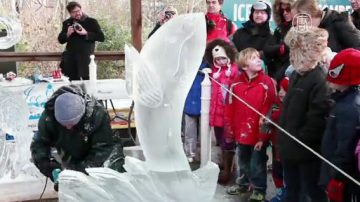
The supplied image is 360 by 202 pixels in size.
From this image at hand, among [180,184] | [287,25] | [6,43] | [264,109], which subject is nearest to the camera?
[180,184]

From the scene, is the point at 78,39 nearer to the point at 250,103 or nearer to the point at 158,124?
the point at 250,103

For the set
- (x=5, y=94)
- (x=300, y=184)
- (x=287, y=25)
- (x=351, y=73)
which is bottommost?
(x=300, y=184)

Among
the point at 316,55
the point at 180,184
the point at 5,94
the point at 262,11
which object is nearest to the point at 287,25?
the point at 262,11

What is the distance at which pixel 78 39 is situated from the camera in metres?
5.63

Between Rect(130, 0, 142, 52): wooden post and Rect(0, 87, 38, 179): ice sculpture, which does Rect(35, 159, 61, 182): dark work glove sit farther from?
Rect(130, 0, 142, 52): wooden post

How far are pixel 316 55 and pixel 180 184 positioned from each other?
1103 mm

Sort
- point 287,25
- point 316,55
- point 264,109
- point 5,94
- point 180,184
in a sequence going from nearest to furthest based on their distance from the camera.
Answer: point 180,184 → point 316,55 → point 264,109 → point 287,25 → point 5,94

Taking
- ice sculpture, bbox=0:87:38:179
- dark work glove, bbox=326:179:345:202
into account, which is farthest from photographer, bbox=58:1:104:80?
dark work glove, bbox=326:179:345:202

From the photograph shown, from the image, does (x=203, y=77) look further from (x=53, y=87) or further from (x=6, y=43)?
(x=6, y=43)

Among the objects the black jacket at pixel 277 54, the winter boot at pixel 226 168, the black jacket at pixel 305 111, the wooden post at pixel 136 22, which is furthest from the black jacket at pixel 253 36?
the wooden post at pixel 136 22

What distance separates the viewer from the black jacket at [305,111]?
2.91 meters

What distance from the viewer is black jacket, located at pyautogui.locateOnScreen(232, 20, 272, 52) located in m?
4.24

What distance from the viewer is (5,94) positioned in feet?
14.2

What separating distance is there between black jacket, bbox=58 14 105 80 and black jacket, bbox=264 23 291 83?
2.19 m
